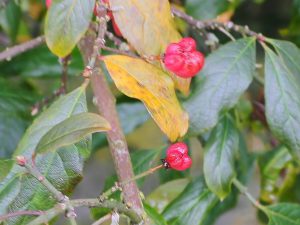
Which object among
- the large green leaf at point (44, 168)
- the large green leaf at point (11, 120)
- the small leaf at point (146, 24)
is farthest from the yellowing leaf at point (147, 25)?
the large green leaf at point (11, 120)

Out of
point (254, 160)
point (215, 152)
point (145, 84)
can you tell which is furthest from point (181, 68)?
point (254, 160)

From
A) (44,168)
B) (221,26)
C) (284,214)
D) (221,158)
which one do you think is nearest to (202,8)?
(221,26)

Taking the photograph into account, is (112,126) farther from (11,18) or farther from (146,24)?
(11,18)

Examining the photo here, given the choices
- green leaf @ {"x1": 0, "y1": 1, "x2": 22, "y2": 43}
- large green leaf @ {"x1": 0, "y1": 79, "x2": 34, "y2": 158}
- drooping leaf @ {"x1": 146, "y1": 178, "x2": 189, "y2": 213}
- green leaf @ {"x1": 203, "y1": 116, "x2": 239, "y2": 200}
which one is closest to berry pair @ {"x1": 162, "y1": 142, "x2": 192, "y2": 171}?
green leaf @ {"x1": 203, "y1": 116, "x2": 239, "y2": 200}

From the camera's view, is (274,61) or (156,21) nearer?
(156,21)

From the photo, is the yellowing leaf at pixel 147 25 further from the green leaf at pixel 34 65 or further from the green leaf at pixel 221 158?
the green leaf at pixel 34 65

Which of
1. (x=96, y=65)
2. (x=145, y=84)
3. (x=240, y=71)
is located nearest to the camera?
(x=145, y=84)

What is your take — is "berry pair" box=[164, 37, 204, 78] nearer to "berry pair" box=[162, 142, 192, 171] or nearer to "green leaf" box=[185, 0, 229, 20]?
"berry pair" box=[162, 142, 192, 171]

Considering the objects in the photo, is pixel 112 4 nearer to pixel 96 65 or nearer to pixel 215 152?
pixel 96 65

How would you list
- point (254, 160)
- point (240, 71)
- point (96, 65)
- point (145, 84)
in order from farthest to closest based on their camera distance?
point (254, 160) → point (240, 71) → point (96, 65) → point (145, 84)
